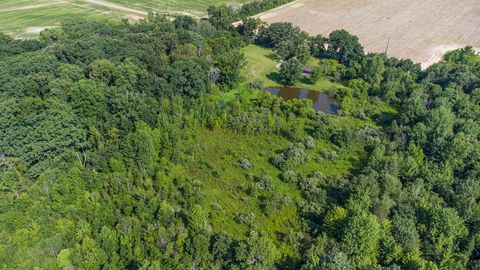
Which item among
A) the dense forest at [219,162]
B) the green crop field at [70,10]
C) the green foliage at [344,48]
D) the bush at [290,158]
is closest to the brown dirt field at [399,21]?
the green foliage at [344,48]

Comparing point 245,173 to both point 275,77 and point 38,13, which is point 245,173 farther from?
point 38,13

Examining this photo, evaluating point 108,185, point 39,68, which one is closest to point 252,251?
point 108,185

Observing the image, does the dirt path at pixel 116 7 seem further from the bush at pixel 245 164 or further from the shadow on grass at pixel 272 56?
the bush at pixel 245 164

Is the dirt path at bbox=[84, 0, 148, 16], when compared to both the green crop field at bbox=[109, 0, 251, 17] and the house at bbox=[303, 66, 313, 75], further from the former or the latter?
the house at bbox=[303, 66, 313, 75]

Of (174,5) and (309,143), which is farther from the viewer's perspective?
(174,5)

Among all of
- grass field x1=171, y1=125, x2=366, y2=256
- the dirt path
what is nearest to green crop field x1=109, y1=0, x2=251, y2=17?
the dirt path

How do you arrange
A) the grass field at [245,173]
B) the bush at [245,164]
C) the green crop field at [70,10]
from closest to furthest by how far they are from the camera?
the grass field at [245,173], the bush at [245,164], the green crop field at [70,10]

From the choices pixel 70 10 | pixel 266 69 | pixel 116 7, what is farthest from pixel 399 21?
pixel 70 10
